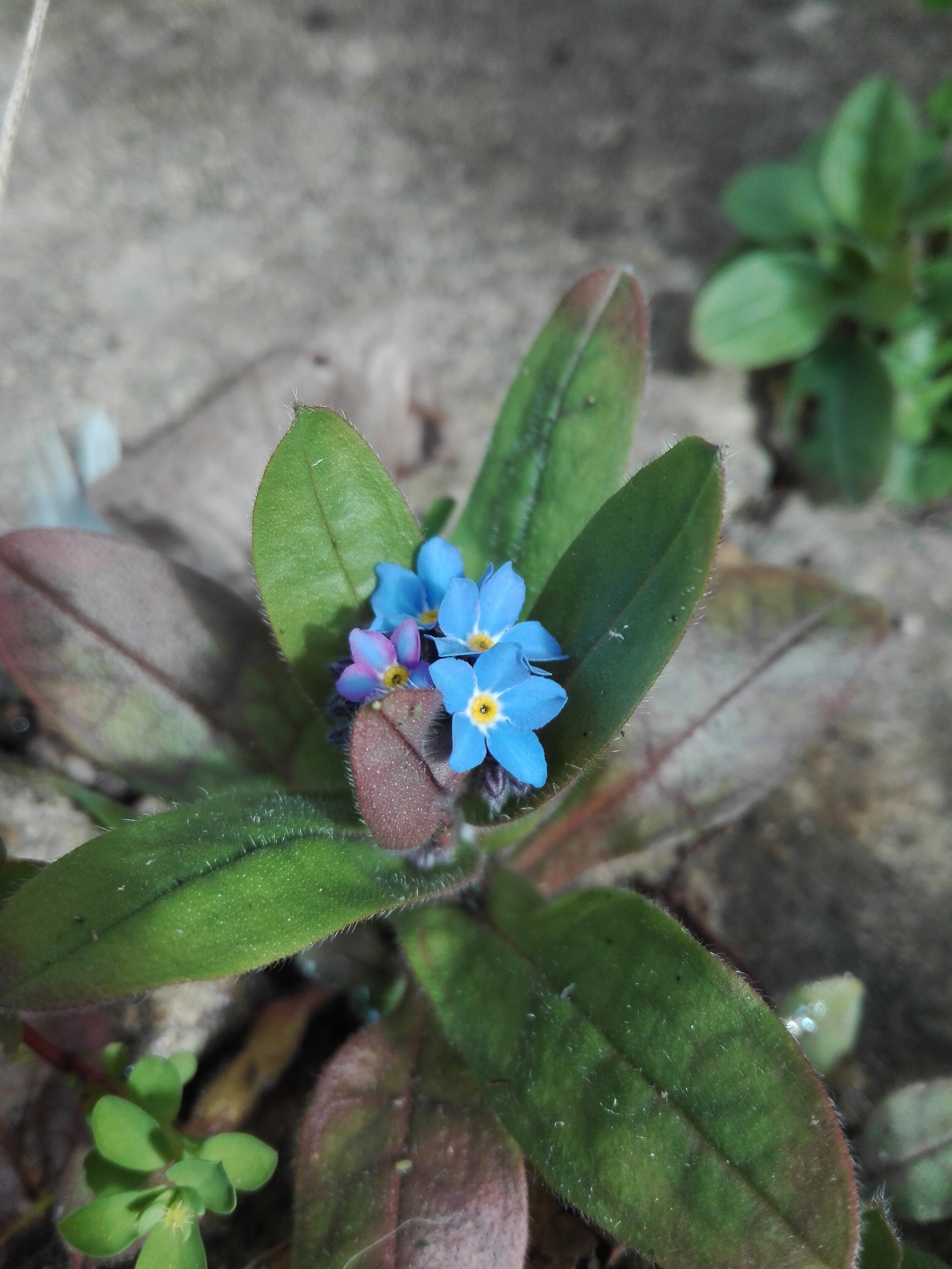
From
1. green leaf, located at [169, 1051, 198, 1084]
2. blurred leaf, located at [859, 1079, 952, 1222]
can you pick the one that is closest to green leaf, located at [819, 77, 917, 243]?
blurred leaf, located at [859, 1079, 952, 1222]

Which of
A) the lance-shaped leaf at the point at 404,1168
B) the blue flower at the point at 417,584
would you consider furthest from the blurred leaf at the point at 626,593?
the lance-shaped leaf at the point at 404,1168

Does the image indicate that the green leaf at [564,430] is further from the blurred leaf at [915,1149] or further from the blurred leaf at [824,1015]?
the blurred leaf at [915,1149]

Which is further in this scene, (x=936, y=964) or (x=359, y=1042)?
(x=936, y=964)

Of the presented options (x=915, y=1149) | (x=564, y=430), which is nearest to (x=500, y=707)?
(x=564, y=430)

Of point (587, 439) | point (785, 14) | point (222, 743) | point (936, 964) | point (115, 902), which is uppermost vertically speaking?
point (785, 14)

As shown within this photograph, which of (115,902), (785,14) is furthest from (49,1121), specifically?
(785,14)

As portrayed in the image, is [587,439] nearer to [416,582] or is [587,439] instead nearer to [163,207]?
[416,582]

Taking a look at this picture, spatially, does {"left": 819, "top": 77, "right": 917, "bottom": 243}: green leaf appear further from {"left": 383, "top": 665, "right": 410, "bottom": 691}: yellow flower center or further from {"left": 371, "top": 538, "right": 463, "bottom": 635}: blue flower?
{"left": 383, "top": 665, "right": 410, "bottom": 691}: yellow flower center
